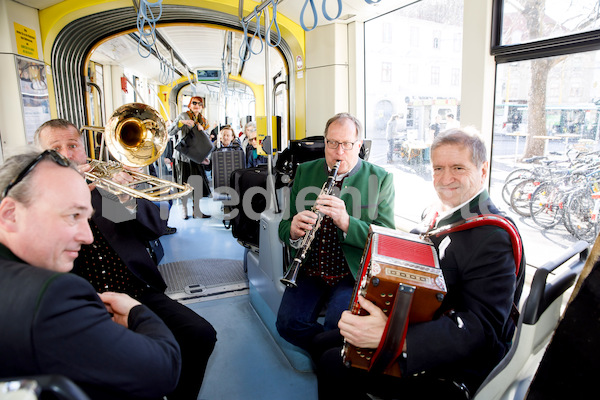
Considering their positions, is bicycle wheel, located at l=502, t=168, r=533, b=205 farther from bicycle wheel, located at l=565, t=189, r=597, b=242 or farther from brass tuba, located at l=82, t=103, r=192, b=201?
brass tuba, located at l=82, t=103, r=192, b=201

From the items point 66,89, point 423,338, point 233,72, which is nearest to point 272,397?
point 423,338

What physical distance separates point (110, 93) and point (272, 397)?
30.9ft

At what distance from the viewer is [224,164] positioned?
6.61m

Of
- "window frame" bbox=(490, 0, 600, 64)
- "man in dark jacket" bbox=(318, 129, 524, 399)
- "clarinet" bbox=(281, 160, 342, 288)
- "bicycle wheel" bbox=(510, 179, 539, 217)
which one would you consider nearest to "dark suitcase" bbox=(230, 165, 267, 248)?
"clarinet" bbox=(281, 160, 342, 288)

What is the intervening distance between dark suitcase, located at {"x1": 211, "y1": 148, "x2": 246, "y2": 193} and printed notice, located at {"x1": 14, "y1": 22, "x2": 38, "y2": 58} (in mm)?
2856

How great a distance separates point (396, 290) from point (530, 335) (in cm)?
42

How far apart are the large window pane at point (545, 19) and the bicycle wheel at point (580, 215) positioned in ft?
5.15

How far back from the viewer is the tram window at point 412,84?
3.54m

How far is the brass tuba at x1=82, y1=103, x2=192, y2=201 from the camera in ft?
7.92

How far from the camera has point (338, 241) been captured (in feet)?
7.63

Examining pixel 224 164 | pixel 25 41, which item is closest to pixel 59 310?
pixel 25 41

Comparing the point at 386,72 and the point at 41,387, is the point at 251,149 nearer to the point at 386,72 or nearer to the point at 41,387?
the point at 386,72

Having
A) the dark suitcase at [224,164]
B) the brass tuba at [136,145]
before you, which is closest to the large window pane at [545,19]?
the brass tuba at [136,145]

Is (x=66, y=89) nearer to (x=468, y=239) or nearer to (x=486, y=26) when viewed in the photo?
(x=486, y=26)
